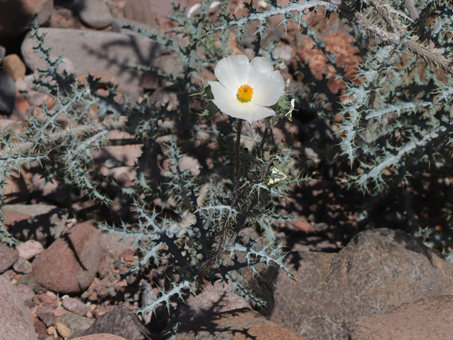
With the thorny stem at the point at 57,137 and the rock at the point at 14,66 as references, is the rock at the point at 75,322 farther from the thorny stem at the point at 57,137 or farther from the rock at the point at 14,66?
the rock at the point at 14,66

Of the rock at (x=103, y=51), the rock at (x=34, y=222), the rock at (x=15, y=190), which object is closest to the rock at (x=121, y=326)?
the rock at (x=34, y=222)

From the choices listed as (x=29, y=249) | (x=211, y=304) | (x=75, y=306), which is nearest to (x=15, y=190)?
(x=29, y=249)

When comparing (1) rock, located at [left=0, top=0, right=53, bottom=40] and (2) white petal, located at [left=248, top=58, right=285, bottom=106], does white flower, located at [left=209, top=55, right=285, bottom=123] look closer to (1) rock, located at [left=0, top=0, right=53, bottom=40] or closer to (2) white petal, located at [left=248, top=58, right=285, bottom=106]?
(2) white petal, located at [left=248, top=58, right=285, bottom=106]

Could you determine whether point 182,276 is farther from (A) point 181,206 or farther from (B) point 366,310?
(B) point 366,310

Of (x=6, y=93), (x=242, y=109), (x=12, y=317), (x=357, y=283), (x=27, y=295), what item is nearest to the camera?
(x=242, y=109)

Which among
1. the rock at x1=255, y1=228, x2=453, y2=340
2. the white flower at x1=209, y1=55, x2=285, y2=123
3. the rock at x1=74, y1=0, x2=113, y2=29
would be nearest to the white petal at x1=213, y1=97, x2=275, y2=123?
the white flower at x1=209, y1=55, x2=285, y2=123

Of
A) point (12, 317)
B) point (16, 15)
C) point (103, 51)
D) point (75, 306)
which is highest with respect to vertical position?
point (16, 15)

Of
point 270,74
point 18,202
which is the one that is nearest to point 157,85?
point 18,202

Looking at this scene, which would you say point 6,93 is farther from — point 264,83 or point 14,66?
point 264,83
